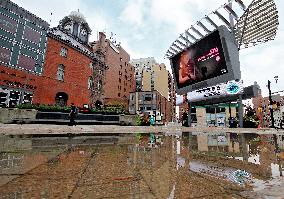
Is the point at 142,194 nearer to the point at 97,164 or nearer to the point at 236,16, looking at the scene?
the point at 97,164

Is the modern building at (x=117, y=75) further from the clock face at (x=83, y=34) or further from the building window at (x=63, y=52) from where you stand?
the building window at (x=63, y=52)

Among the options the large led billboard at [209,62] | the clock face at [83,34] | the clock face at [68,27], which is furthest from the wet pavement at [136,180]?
the clock face at [68,27]

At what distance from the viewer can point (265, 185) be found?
2.41 meters

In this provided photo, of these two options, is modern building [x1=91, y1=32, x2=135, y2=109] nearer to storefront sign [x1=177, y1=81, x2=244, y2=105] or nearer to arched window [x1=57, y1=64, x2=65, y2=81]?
arched window [x1=57, y1=64, x2=65, y2=81]

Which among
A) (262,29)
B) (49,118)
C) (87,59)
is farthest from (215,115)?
(49,118)

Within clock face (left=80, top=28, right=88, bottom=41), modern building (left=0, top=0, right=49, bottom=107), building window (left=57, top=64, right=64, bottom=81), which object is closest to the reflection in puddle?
modern building (left=0, top=0, right=49, bottom=107)

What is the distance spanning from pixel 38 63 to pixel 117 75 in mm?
38209

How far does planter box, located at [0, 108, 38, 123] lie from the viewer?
1628 cm

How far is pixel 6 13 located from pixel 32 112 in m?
13.3

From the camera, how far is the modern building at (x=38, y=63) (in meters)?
22.6

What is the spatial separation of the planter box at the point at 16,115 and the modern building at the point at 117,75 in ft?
118

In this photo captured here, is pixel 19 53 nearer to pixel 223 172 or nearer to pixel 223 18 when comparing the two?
pixel 223 18

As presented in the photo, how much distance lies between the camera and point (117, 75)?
6341 centimetres

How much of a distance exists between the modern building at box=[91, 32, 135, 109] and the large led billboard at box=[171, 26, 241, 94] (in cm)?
2817
